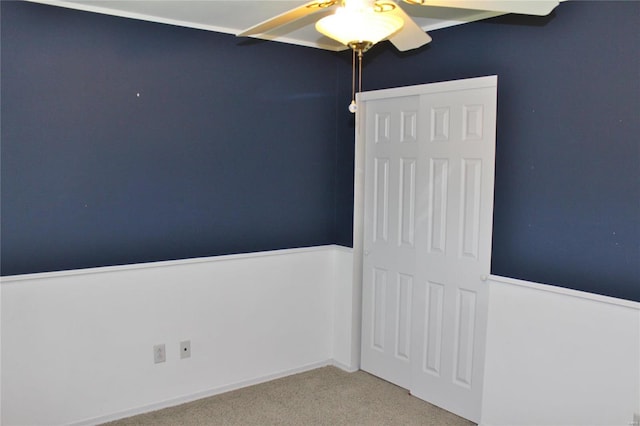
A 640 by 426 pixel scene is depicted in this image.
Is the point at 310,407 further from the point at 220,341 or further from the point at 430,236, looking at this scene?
the point at 430,236

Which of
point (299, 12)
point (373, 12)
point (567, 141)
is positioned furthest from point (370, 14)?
point (567, 141)

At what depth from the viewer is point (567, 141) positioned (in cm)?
269

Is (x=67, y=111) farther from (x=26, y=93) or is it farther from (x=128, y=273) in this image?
(x=128, y=273)

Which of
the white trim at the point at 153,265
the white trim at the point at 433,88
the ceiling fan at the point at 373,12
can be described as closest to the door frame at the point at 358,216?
the white trim at the point at 433,88

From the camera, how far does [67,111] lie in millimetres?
2918

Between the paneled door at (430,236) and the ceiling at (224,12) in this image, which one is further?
the paneled door at (430,236)

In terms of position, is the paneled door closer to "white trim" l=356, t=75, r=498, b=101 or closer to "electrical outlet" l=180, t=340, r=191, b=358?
"white trim" l=356, t=75, r=498, b=101

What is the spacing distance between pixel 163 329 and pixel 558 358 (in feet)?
7.35

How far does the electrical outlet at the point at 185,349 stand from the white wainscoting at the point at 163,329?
0.10 feet

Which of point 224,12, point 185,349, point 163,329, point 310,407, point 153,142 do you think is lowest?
point 310,407

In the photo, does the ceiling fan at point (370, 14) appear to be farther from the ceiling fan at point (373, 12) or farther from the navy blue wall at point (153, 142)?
the navy blue wall at point (153, 142)

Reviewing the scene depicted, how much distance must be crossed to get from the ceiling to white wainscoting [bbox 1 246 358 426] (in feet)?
4.81

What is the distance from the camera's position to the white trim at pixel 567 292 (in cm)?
241

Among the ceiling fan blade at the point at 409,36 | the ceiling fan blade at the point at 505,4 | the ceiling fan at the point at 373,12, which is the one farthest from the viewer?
the ceiling fan blade at the point at 409,36
